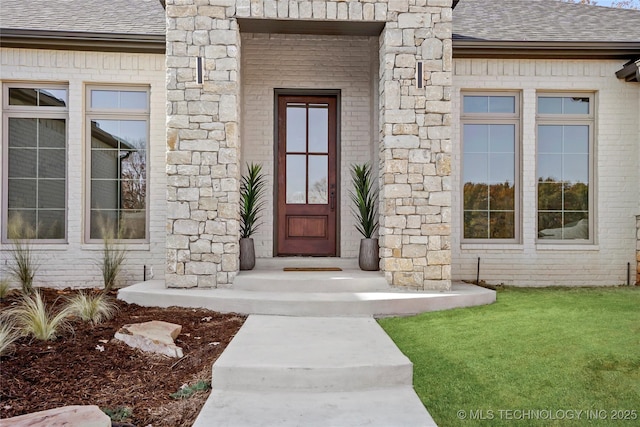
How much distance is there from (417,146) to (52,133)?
4791 millimetres

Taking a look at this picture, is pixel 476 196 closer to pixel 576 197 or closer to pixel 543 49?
pixel 576 197

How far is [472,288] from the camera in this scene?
5.57 metres

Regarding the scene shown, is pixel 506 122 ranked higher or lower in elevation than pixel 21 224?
higher

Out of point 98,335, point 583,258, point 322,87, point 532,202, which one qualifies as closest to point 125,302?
point 98,335

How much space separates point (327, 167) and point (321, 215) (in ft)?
2.30

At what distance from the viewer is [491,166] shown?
22.1ft

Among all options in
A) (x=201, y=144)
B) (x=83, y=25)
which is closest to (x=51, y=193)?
(x=83, y=25)

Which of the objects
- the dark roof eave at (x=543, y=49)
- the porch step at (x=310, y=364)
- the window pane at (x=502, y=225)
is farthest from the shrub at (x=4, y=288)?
the dark roof eave at (x=543, y=49)

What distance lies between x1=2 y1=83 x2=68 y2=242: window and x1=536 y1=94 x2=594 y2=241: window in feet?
21.4

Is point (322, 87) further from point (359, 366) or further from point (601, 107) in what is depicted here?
point (359, 366)

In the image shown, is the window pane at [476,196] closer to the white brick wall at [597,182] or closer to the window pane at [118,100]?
the white brick wall at [597,182]

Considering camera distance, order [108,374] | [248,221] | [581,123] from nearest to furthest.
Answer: [108,374] < [248,221] < [581,123]

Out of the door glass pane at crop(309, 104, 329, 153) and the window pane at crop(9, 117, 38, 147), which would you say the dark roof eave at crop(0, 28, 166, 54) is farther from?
the door glass pane at crop(309, 104, 329, 153)

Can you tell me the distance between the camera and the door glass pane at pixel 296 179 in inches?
271
